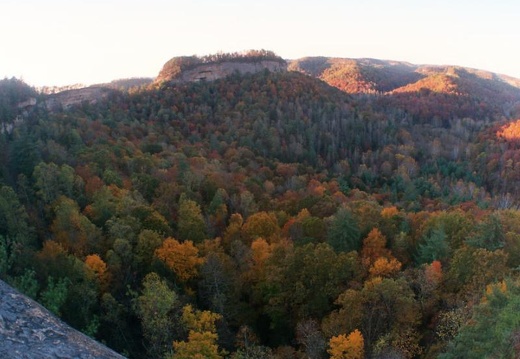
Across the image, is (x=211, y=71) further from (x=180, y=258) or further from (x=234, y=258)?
(x=180, y=258)

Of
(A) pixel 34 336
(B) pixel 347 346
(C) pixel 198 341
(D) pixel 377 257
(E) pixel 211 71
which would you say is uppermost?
(E) pixel 211 71

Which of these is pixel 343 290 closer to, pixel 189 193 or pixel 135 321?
pixel 135 321

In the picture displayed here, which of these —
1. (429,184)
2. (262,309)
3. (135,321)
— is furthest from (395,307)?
(429,184)

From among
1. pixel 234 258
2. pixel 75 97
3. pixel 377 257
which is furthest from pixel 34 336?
pixel 75 97

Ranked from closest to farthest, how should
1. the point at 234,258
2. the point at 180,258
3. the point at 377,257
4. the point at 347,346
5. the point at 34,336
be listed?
the point at 34,336 → the point at 347,346 → the point at 180,258 → the point at 377,257 → the point at 234,258

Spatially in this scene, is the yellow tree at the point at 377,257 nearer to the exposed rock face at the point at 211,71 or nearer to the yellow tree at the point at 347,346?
the yellow tree at the point at 347,346

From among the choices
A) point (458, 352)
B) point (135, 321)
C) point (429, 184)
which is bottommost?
point (429, 184)

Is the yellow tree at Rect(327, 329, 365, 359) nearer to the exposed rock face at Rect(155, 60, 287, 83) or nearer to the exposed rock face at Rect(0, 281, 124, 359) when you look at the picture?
the exposed rock face at Rect(0, 281, 124, 359)
